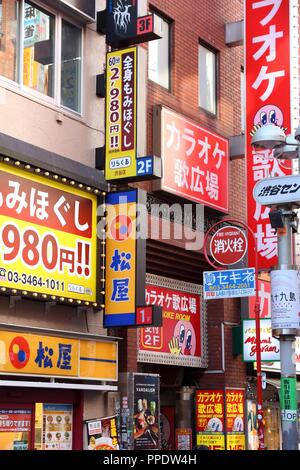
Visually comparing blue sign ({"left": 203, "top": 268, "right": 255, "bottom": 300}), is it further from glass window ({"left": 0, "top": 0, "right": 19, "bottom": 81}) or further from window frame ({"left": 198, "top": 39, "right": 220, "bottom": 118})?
window frame ({"left": 198, "top": 39, "right": 220, "bottom": 118})

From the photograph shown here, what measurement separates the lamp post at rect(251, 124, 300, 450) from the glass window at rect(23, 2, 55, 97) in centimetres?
429

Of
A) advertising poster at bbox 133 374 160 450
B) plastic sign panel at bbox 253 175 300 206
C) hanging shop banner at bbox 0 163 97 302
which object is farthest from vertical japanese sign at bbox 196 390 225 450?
plastic sign panel at bbox 253 175 300 206

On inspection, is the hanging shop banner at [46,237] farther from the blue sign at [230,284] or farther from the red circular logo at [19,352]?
the blue sign at [230,284]

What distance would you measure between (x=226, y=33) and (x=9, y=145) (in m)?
9.61

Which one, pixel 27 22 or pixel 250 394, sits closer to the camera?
pixel 27 22

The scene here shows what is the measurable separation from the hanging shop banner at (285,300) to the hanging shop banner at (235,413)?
7004mm

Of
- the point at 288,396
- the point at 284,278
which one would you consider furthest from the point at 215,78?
the point at 288,396

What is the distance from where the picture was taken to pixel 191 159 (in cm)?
1922

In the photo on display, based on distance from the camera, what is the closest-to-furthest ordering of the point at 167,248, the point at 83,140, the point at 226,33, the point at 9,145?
the point at 9,145 → the point at 83,140 → the point at 167,248 → the point at 226,33

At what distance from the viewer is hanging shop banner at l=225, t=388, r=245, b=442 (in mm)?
19844

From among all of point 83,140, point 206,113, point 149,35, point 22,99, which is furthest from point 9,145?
point 206,113

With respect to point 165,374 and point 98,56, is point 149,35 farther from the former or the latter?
point 165,374

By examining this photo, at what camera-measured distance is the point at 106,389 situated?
52.0 feet

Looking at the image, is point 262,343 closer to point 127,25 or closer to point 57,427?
point 57,427
